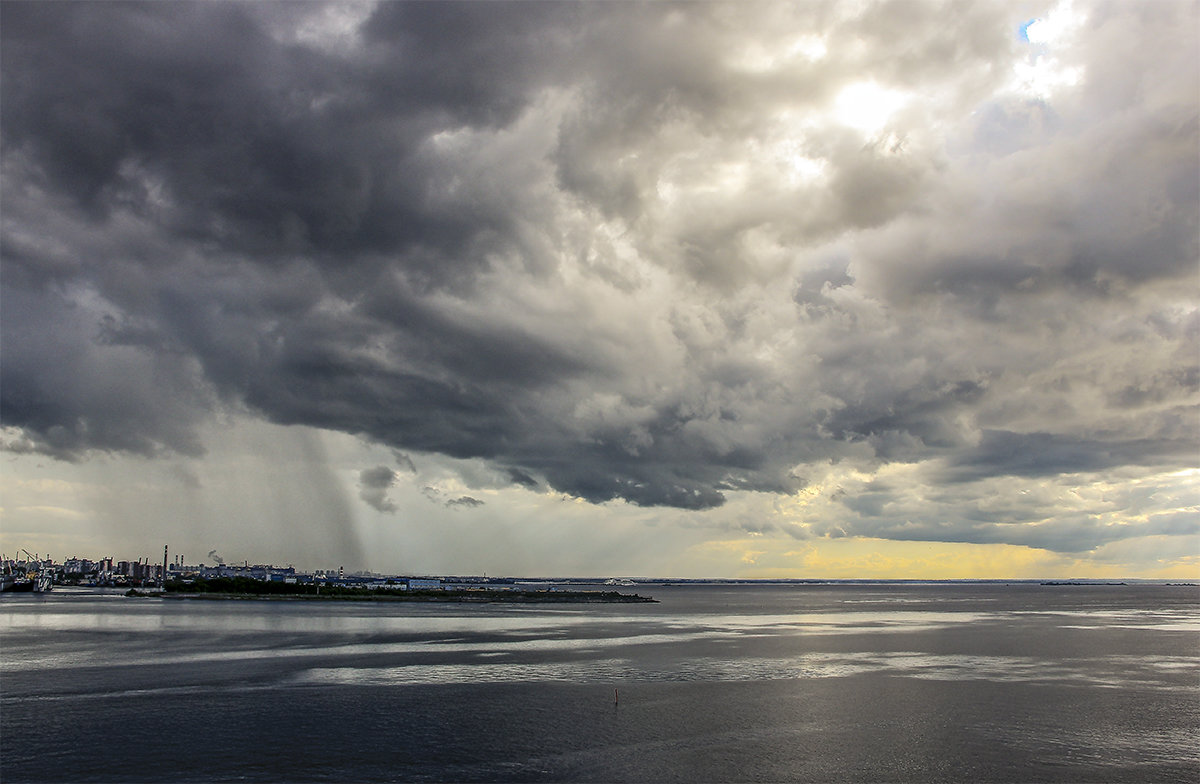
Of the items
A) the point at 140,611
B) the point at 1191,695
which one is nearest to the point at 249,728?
the point at 1191,695

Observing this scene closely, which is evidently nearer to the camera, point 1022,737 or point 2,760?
point 2,760

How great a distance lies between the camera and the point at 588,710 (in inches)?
2077

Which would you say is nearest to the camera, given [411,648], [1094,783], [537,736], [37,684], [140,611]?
[1094,783]

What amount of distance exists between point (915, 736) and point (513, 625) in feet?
310

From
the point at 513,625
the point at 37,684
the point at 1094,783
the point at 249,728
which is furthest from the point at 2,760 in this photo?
the point at 513,625

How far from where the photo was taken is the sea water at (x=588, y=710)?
3925cm

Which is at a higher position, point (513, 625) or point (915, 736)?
point (915, 736)

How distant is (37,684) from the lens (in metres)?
→ 60.2

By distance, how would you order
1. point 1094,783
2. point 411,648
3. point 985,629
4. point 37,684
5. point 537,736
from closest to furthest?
point 1094,783 < point 537,736 < point 37,684 < point 411,648 < point 985,629

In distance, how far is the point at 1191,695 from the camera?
60812 mm

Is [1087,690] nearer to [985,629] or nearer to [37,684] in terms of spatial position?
[985,629]

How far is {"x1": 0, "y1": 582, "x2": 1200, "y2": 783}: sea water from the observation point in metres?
39.2

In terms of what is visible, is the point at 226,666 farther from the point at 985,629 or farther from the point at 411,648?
the point at 985,629

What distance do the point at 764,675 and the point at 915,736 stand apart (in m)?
25.3
